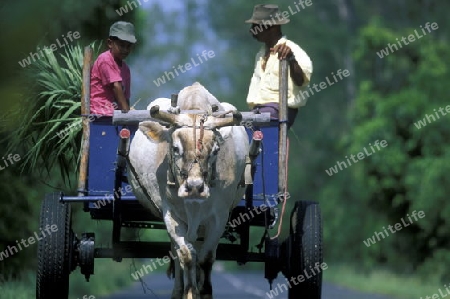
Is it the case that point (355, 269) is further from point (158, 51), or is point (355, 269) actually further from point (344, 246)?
point (158, 51)

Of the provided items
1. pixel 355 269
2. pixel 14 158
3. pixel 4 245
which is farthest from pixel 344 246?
pixel 14 158

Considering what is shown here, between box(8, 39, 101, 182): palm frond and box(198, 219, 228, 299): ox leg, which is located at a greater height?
box(8, 39, 101, 182): palm frond

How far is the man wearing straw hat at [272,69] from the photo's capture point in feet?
38.3

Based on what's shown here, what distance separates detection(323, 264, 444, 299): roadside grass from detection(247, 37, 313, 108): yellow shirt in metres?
9.29

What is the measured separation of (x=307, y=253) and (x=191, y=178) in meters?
1.88

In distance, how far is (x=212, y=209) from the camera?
10.0m

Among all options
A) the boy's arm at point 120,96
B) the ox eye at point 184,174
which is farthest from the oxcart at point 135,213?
the ox eye at point 184,174

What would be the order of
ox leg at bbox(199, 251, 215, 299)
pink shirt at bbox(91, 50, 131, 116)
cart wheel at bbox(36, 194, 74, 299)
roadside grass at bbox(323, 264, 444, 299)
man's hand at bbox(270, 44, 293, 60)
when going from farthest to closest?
roadside grass at bbox(323, 264, 444, 299), pink shirt at bbox(91, 50, 131, 116), man's hand at bbox(270, 44, 293, 60), cart wheel at bbox(36, 194, 74, 299), ox leg at bbox(199, 251, 215, 299)

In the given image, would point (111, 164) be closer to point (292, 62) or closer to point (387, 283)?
point (292, 62)

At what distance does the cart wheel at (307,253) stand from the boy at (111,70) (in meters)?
1.92

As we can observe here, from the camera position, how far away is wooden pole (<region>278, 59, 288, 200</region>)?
10.8m

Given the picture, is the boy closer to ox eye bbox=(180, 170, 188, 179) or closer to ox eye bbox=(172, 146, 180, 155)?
ox eye bbox=(172, 146, 180, 155)

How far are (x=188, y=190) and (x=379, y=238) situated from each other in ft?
73.2

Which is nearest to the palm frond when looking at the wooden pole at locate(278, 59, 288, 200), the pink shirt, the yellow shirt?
the pink shirt
